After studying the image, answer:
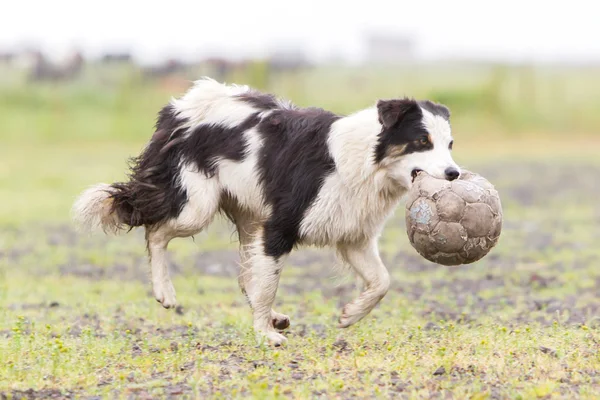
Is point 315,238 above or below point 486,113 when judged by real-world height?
above

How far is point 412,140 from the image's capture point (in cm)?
724

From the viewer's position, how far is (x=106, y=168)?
80.5 ft

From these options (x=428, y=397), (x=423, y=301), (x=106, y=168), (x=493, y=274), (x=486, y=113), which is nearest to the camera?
(x=428, y=397)

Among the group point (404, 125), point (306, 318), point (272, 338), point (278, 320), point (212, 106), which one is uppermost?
point (404, 125)

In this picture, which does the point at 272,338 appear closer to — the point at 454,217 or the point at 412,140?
the point at 454,217

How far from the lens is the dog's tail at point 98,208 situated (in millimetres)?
8625

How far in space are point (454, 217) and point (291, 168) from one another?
4.68ft

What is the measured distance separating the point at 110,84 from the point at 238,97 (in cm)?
3137

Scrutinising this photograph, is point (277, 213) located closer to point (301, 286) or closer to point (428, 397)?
point (428, 397)

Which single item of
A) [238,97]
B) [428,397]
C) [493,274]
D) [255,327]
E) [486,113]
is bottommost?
[486,113]

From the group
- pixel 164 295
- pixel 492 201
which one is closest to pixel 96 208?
pixel 164 295

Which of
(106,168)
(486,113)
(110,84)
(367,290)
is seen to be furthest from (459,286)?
(110,84)

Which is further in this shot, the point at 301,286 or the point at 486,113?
the point at 486,113

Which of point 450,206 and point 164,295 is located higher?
point 450,206
